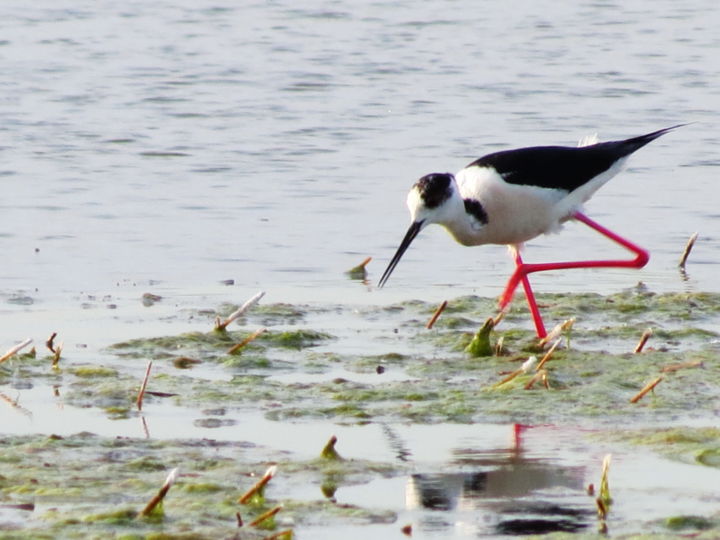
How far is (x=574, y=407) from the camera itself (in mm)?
6457

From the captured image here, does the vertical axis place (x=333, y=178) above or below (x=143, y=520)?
below

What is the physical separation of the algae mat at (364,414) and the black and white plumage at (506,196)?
405 mm

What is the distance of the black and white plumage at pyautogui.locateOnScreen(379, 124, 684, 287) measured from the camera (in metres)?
8.27

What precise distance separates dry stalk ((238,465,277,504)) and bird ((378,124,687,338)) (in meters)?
3.25

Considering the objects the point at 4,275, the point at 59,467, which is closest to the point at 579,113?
the point at 4,275

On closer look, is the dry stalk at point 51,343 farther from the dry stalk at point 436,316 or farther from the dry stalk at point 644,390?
the dry stalk at point 644,390

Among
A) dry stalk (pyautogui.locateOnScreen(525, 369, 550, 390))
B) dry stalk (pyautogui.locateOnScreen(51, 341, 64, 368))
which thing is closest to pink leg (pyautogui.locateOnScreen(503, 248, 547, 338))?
dry stalk (pyautogui.locateOnScreen(525, 369, 550, 390))

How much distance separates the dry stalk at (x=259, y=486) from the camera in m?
4.80

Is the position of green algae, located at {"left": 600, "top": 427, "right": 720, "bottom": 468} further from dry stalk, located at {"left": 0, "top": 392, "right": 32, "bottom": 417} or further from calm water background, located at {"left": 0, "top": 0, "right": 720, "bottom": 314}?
calm water background, located at {"left": 0, "top": 0, "right": 720, "bottom": 314}

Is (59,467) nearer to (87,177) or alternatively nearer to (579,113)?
(87,177)

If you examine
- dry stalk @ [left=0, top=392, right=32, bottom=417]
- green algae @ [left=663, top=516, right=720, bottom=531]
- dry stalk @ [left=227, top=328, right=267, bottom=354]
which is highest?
green algae @ [left=663, top=516, right=720, bottom=531]

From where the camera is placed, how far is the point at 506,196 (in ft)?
28.1

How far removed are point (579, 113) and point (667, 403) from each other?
26.8 feet

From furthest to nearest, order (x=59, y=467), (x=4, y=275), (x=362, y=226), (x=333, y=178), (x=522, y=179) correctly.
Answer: (x=333, y=178), (x=362, y=226), (x=4, y=275), (x=522, y=179), (x=59, y=467)
